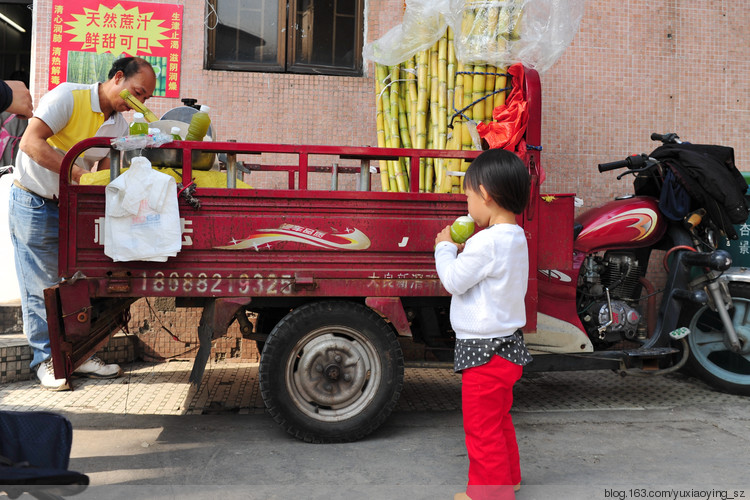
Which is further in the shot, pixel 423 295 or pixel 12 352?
Answer: pixel 12 352

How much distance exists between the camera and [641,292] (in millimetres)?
4500

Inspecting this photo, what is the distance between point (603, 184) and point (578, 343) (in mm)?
2357

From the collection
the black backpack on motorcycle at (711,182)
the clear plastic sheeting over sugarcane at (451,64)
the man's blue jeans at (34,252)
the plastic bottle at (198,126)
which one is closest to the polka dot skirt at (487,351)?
the clear plastic sheeting over sugarcane at (451,64)

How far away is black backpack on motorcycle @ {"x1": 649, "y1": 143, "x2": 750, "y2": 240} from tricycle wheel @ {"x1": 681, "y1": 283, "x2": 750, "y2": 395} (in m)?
0.54

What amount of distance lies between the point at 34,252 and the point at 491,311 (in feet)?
10.6

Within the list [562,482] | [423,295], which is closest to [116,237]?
Answer: [423,295]

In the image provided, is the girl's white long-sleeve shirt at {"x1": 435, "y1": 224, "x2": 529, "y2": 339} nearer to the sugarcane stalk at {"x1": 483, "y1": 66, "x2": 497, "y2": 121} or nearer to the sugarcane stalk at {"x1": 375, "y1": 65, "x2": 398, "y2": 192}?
the sugarcane stalk at {"x1": 483, "y1": 66, "x2": 497, "y2": 121}

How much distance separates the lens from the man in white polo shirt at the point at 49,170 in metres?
4.06

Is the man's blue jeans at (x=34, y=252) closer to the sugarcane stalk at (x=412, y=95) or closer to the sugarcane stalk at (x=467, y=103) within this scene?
the sugarcane stalk at (x=412, y=95)

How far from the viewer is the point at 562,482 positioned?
9.89 feet

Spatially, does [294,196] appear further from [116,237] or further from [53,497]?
[53,497]

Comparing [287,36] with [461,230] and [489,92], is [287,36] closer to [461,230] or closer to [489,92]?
[489,92]

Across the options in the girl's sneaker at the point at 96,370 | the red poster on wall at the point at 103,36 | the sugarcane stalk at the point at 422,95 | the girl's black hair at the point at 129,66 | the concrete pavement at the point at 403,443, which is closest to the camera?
the concrete pavement at the point at 403,443

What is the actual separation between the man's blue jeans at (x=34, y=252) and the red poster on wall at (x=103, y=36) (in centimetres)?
149
